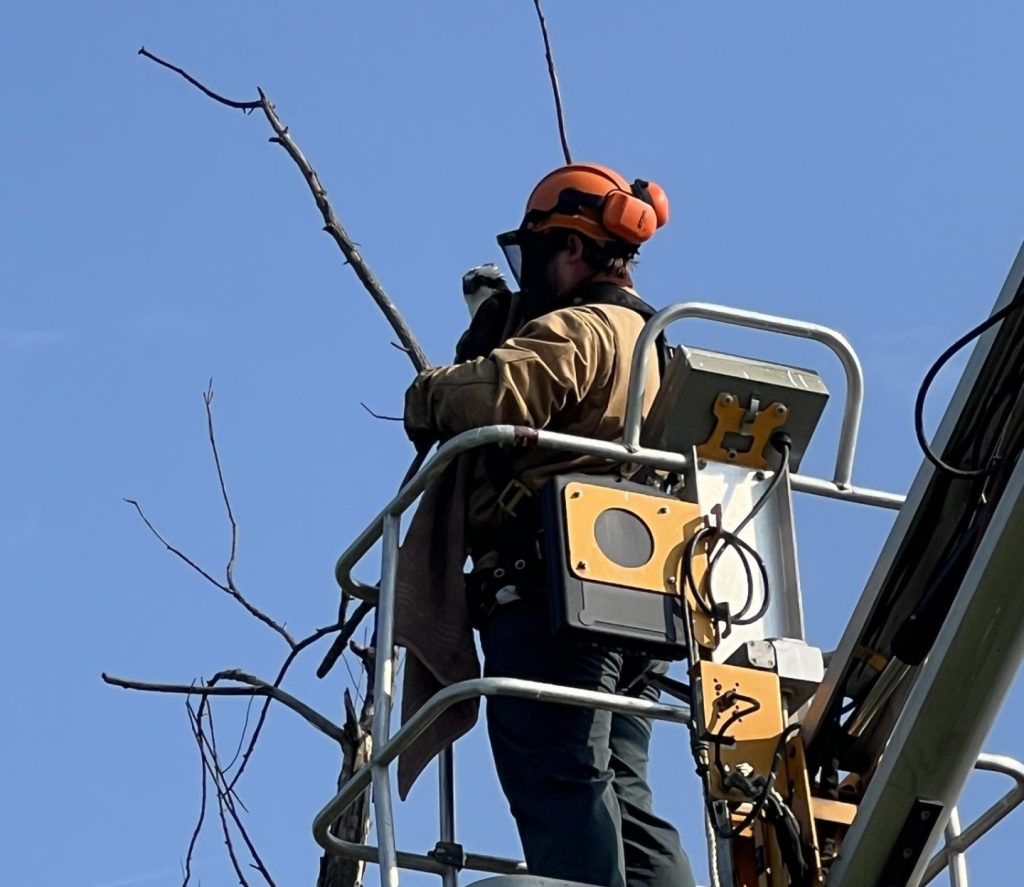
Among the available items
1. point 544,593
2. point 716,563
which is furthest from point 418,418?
point 716,563

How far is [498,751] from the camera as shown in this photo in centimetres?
511

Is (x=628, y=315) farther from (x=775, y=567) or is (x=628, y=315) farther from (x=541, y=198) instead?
(x=775, y=567)

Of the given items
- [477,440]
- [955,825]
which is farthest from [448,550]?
[955,825]

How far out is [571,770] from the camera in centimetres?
495

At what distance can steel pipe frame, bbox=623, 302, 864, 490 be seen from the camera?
5016mm

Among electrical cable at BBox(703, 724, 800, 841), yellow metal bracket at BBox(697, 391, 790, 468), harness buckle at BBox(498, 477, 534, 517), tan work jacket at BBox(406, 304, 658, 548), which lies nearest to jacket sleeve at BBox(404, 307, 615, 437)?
tan work jacket at BBox(406, 304, 658, 548)

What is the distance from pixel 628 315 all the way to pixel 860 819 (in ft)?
5.80

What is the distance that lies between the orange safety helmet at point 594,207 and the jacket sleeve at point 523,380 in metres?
0.41

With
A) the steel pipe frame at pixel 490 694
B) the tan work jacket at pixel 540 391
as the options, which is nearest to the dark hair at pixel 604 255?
the tan work jacket at pixel 540 391

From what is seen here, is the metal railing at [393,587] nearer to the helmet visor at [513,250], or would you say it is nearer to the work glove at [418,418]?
the work glove at [418,418]

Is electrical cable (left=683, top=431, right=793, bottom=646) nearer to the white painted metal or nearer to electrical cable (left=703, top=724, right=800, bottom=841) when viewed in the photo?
the white painted metal

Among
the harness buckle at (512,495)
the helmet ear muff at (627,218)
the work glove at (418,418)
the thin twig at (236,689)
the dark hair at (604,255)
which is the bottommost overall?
the thin twig at (236,689)

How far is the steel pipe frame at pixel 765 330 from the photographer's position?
502cm

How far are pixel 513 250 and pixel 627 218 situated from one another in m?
0.36
